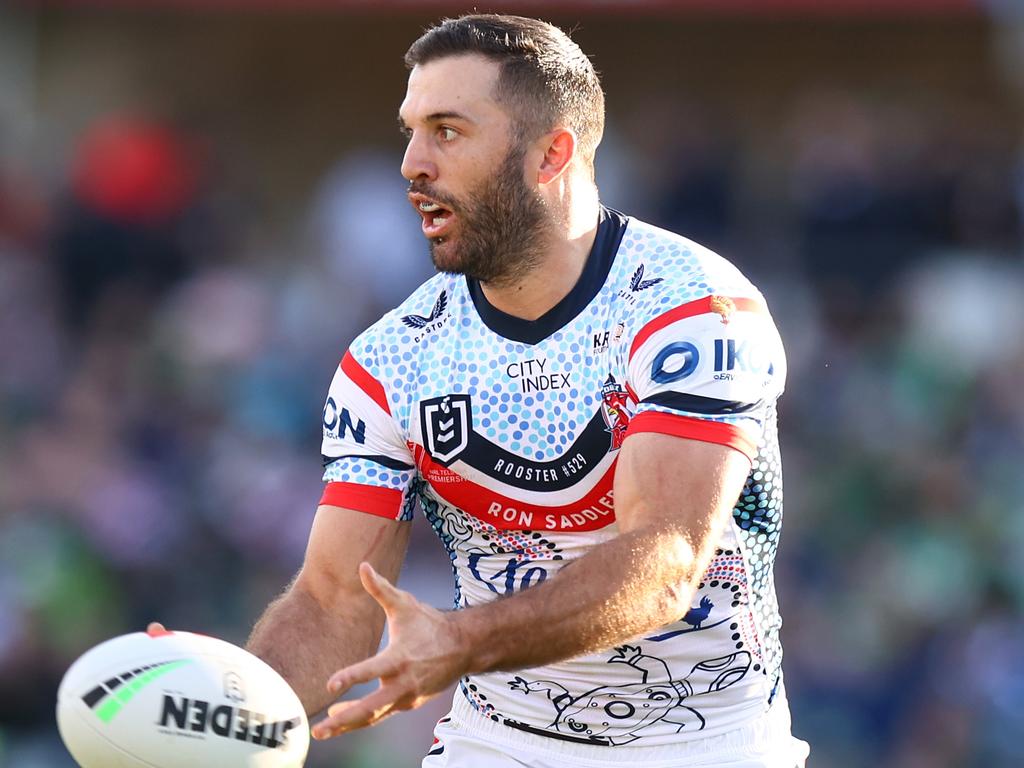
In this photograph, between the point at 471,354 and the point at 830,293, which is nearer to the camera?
the point at 471,354

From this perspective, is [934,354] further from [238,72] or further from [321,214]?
[238,72]

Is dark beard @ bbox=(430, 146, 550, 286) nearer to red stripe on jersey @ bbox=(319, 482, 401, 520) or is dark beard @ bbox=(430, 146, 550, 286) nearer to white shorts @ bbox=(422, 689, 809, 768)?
red stripe on jersey @ bbox=(319, 482, 401, 520)

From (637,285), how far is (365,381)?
2.96 ft

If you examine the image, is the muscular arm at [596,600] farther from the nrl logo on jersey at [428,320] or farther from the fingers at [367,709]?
the nrl logo on jersey at [428,320]

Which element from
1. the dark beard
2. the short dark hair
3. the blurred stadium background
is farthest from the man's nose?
the blurred stadium background

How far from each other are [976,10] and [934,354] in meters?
3.32

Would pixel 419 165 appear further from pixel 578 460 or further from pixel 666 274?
pixel 578 460

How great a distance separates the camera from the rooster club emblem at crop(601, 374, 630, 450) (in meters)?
4.72

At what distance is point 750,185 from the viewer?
45.0 ft

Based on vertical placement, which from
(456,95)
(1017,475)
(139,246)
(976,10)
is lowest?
(1017,475)

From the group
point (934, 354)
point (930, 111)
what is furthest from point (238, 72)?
point (934, 354)

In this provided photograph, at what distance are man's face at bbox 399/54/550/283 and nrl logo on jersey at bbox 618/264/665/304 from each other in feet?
1.00

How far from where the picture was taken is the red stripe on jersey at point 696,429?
4.35m

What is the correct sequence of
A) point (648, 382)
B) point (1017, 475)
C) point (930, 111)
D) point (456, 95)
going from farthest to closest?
point (930, 111), point (1017, 475), point (456, 95), point (648, 382)
